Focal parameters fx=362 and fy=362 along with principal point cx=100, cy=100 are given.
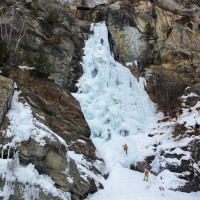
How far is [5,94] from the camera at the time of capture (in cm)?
1473

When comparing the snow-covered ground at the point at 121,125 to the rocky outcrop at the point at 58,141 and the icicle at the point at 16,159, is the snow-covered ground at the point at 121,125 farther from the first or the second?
the icicle at the point at 16,159

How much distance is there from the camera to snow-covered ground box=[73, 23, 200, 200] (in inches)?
755

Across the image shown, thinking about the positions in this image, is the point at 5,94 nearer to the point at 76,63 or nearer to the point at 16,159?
the point at 16,159

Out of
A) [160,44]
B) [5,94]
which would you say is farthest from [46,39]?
[5,94]

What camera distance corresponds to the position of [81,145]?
19.8m

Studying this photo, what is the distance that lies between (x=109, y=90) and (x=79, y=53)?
440 centimetres

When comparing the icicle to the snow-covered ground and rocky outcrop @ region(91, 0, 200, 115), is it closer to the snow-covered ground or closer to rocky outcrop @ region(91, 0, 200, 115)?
the snow-covered ground

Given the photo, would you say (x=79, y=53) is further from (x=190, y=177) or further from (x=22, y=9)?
(x=190, y=177)

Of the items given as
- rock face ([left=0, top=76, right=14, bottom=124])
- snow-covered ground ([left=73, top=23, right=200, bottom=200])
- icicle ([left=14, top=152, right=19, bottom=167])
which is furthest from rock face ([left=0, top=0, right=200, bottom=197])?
snow-covered ground ([left=73, top=23, right=200, bottom=200])

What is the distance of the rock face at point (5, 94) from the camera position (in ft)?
47.0

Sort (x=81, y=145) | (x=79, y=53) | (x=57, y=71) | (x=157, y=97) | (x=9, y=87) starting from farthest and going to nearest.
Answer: (x=157, y=97) < (x=79, y=53) < (x=57, y=71) < (x=81, y=145) < (x=9, y=87)

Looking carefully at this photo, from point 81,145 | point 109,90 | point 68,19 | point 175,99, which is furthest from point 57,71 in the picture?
point 175,99

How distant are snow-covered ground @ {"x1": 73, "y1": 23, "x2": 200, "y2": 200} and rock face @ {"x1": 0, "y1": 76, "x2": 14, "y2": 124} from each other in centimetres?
572

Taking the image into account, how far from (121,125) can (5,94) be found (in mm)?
11498
